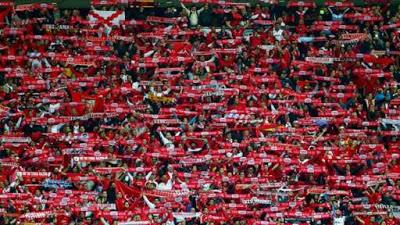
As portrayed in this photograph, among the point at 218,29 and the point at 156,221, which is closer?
the point at 156,221

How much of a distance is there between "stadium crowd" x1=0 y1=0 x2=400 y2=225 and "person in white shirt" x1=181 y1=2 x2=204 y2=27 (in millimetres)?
70

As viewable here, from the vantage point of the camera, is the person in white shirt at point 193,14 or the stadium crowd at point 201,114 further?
the person in white shirt at point 193,14

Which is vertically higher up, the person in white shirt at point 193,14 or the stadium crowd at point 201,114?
the person in white shirt at point 193,14

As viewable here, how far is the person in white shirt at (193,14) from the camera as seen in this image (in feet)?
98.0

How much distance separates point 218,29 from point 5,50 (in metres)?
6.00

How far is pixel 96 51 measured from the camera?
96.1 ft

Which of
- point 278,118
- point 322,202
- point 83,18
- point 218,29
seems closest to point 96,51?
point 83,18

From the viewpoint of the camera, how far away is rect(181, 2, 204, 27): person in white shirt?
1176 inches

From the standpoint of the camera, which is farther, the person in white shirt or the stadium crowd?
the person in white shirt

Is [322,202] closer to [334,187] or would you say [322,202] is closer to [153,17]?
[334,187]

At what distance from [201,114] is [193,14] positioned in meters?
3.25

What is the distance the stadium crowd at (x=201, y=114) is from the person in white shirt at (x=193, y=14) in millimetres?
70

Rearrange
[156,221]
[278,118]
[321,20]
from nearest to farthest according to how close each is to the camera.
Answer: [156,221], [278,118], [321,20]

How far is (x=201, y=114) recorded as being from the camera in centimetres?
2834
